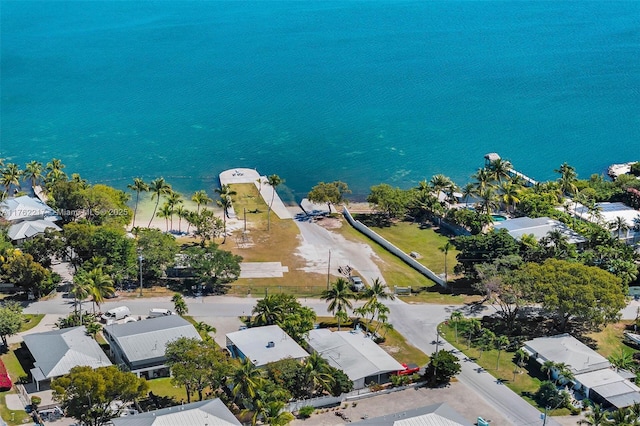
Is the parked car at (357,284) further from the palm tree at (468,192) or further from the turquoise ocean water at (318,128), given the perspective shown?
the turquoise ocean water at (318,128)

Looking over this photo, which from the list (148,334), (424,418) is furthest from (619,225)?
(148,334)

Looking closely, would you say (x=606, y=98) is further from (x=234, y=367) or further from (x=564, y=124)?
(x=234, y=367)

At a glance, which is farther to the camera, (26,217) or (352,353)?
(26,217)

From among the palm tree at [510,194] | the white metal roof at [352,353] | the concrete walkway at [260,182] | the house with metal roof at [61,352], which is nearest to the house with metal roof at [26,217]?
the house with metal roof at [61,352]

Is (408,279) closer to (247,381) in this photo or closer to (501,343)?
(501,343)

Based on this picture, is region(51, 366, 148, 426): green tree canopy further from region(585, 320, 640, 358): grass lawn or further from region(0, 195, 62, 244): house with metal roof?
region(585, 320, 640, 358): grass lawn

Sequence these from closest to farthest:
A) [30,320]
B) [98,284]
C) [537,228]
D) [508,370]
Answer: [508,370] → [98,284] → [30,320] → [537,228]
